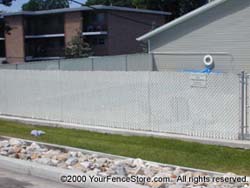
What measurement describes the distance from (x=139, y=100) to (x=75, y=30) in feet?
135

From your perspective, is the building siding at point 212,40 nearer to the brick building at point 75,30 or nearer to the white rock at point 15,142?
the white rock at point 15,142

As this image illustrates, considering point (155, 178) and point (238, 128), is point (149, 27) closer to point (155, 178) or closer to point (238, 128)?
point (238, 128)

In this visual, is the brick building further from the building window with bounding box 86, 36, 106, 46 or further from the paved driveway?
the paved driveway

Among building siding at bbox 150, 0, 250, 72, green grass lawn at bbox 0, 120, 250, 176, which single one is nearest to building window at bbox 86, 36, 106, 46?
building siding at bbox 150, 0, 250, 72

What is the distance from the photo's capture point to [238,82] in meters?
10.8

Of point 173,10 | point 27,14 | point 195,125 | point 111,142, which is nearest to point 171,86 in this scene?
point 195,125

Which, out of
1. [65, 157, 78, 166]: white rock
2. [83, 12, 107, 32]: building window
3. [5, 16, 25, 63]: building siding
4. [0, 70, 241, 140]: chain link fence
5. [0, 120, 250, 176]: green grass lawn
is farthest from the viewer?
[5, 16, 25, 63]: building siding

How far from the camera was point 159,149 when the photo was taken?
10289mm

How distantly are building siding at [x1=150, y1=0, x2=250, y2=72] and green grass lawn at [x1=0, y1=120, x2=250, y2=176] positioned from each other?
10142 millimetres

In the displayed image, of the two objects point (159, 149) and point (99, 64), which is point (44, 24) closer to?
point (99, 64)

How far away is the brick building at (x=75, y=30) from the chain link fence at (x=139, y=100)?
31.2 metres

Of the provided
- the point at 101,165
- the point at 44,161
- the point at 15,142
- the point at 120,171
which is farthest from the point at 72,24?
the point at 120,171

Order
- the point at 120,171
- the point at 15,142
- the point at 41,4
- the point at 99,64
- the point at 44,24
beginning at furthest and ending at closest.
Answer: the point at 41,4 < the point at 44,24 < the point at 99,64 < the point at 15,142 < the point at 120,171

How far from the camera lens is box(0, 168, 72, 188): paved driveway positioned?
7.78 meters
